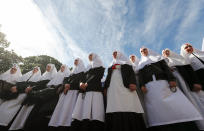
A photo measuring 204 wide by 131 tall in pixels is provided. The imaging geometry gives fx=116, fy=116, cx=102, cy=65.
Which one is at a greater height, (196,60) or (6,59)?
(6,59)

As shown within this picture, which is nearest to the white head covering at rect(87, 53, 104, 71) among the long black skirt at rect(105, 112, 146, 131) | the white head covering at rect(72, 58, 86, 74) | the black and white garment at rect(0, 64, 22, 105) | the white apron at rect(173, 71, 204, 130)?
the white head covering at rect(72, 58, 86, 74)

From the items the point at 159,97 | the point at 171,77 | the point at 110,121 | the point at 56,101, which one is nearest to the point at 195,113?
the point at 159,97

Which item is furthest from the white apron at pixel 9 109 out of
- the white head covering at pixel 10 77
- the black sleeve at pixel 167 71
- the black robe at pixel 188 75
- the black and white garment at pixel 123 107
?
the black robe at pixel 188 75

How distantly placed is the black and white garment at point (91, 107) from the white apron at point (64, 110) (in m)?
0.48

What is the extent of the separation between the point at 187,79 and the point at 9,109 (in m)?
5.39

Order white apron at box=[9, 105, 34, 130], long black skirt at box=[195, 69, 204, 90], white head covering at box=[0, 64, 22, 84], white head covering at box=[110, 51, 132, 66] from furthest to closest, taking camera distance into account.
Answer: white head covering at box=[0, 64, 22, 84]
white apron at box=[9, 105, 34, 130]
white head covering at box=[110, 51, 132, 66]
long black skirt at box=[195, 69, 204, 90]

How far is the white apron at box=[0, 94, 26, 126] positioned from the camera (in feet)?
12.0

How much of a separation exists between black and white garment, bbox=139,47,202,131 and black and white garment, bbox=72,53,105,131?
111cm

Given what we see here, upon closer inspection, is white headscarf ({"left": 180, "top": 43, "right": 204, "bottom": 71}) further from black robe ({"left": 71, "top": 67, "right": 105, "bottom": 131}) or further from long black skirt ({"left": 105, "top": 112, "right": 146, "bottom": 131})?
black robe ({"left": 71, "top": 67, "right": 105, "bottom": 131})

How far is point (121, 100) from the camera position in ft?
8.30

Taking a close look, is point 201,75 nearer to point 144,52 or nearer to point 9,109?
point 144,52

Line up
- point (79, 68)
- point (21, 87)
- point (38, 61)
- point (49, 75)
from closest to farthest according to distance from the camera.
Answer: point (79, 68) < point (21, 87) < point (49, 75) < point (38, 61)

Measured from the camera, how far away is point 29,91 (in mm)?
4023

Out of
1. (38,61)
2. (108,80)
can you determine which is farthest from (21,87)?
(38,61)
